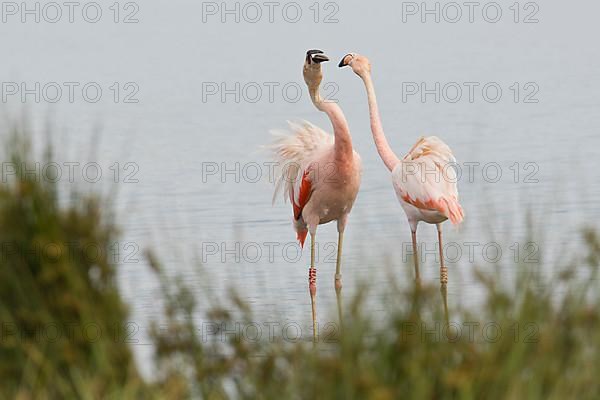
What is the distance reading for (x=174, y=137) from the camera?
61.2ft

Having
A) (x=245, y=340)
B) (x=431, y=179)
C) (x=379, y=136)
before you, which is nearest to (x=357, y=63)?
(x=379, y=136)

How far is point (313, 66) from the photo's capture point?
8961 mm

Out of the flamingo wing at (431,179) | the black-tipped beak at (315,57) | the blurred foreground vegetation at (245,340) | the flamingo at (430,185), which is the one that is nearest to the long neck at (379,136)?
the flamingo at (430,185)

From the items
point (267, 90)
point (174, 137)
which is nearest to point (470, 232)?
point (174, 137)

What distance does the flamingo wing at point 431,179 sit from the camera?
8.80 m

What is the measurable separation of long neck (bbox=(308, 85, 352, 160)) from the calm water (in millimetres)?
550

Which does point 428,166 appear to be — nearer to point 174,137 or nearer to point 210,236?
point 210,236

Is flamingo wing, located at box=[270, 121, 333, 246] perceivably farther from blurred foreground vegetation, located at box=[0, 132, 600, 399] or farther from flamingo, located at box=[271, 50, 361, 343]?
blurred foreground vegetation, located at box=[0, 132, 600, 399]

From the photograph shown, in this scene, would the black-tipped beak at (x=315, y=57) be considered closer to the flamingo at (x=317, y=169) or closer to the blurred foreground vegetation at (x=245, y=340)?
the flamingo at (x=317, y=169)

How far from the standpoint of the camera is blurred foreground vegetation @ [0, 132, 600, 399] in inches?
181

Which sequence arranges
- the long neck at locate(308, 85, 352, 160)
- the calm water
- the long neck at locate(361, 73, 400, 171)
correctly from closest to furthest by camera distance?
1. the long neck at locate(308, 85, 352, 160)
2. the calm water
3. the long neck at locate(361, 73, 400, 171)

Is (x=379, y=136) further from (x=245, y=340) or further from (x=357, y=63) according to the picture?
(x=245, y=340)

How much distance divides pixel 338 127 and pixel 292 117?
11316mm

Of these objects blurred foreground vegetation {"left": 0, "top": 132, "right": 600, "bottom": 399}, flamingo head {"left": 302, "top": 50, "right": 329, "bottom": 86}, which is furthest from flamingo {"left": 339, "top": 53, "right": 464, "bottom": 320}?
blurred foreground vegetation {"left": 0, "top": 132, "right": 600, "bottom": 399}
